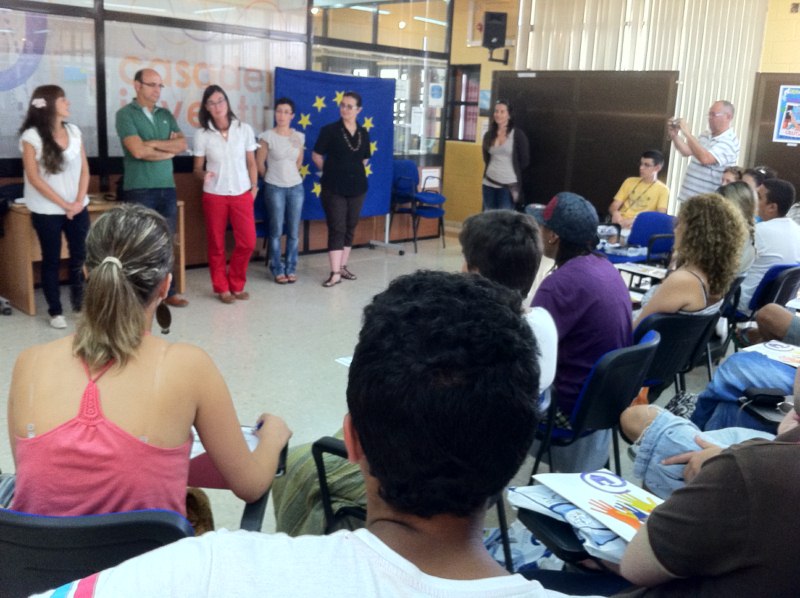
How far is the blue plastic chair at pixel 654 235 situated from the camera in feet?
16.7

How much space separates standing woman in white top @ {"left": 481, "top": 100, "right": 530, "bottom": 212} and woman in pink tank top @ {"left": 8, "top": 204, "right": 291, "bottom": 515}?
5.90 metres

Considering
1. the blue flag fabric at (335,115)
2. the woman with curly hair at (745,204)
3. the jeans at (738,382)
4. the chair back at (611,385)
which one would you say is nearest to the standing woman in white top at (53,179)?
the blue flag fabric at (335,115)

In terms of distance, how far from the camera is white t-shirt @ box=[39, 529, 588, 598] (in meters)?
0.66

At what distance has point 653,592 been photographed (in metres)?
1.10

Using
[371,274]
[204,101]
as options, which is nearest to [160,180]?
[204,101]

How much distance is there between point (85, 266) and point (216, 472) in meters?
0.55

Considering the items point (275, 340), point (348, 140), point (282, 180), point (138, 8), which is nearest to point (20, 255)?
point (275, 340)

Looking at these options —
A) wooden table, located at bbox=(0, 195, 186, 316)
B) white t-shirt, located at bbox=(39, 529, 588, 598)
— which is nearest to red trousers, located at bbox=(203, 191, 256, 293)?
wooden table, located at bbox=(0, 195, 186, 316)

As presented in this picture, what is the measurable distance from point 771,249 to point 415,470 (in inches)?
150

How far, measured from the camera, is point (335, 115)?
21.7 ft

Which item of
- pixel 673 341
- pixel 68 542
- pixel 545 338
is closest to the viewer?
pixel 68 542

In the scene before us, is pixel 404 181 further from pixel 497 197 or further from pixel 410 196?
pixel 497 197

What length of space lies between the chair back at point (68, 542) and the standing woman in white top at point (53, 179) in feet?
10.6

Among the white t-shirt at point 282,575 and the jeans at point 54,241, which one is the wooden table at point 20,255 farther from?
the white t-shirt at point 282,575
